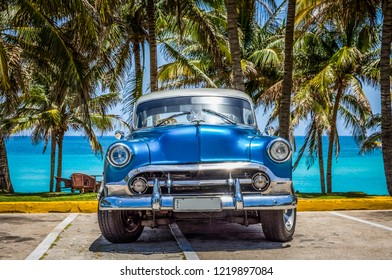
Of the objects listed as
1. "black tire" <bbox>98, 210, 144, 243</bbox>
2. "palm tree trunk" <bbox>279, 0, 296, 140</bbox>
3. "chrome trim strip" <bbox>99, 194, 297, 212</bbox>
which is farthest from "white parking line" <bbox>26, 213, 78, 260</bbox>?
"palm tree trunk" <bbox>279, 0, 296, 140</bbox>

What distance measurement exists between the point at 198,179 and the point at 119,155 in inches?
29.2

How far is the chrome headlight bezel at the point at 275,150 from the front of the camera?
190 inches

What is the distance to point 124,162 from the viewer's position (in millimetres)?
4809

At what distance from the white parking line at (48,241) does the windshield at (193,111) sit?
1465 mm

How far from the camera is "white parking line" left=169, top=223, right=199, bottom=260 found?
460 cm

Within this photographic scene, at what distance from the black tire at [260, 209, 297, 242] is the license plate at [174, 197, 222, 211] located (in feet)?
2.23

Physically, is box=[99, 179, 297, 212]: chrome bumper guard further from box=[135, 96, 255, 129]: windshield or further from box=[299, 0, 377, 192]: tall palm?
box=[299, 0, 377, 192]: tall palm

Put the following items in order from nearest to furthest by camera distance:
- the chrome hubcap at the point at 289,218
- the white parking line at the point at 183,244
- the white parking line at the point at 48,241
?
the white parking line at the point at 183,244 < the white parking line at the point at 48,241 < the chrome hubcap at the point at 289,218

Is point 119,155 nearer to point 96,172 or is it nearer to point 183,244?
point 183,244

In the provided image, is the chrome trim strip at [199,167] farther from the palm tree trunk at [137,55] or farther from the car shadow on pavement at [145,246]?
the palm tree trunk at [137,55]

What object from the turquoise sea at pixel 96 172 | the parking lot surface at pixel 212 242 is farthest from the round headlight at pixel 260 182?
the turquoise sea at pixel 96 172

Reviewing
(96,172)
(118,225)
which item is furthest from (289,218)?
(96,172)
